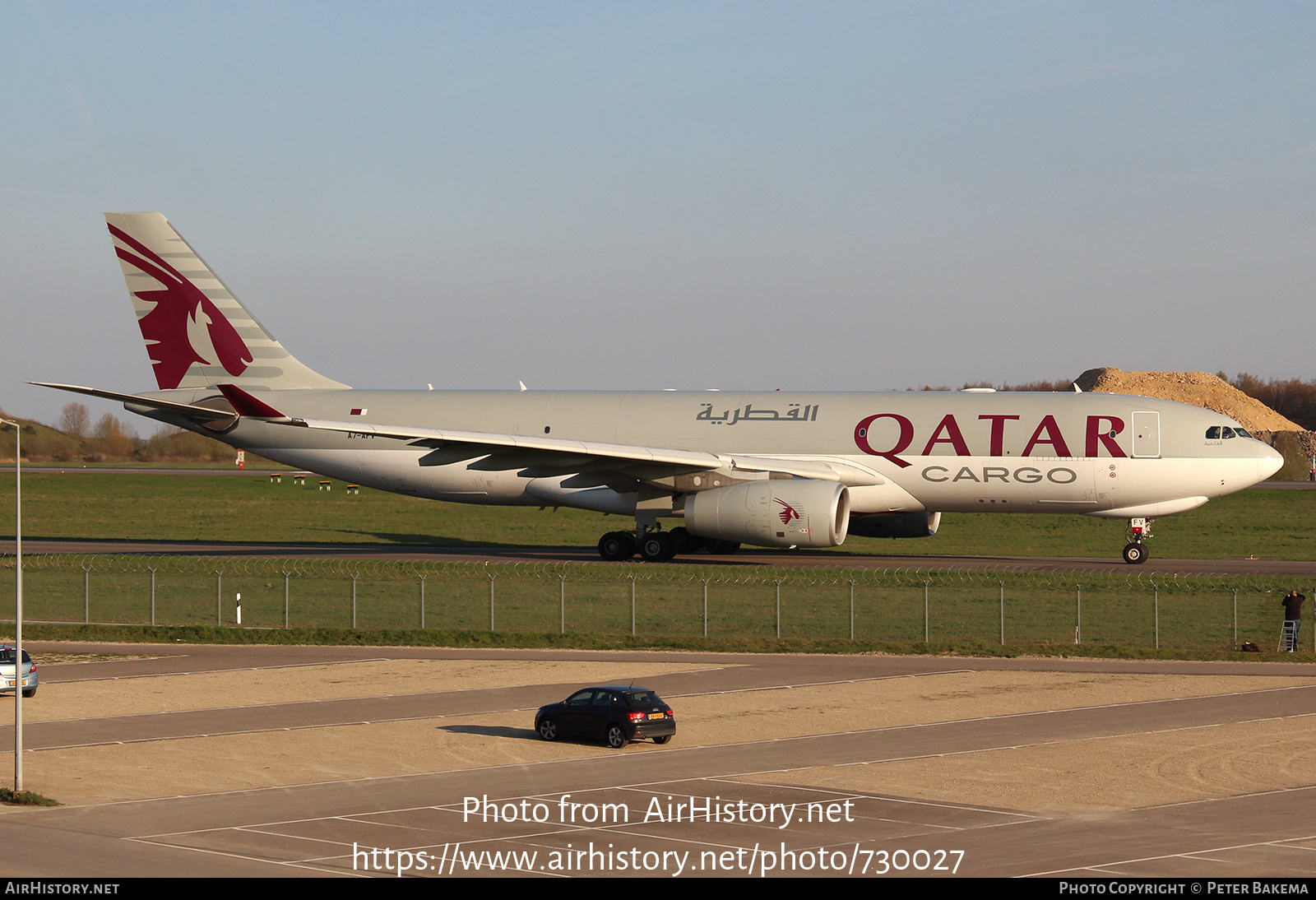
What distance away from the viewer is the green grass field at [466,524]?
198 feet

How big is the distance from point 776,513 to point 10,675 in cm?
2367

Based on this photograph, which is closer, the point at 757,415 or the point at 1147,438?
the point at 1147,438

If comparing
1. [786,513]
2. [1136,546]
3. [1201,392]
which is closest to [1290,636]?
[1136,546]

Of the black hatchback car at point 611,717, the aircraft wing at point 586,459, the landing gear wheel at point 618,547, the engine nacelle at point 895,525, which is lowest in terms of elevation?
the black hatchback car at point 611,717

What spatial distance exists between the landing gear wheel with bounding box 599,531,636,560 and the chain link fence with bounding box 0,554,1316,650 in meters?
3.49

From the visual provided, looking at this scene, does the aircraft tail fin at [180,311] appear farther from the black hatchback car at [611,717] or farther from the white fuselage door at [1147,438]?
the black hatchback car at [611,717]

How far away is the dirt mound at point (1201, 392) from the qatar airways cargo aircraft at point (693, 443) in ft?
452

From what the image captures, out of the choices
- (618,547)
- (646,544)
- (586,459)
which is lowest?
(618,547)

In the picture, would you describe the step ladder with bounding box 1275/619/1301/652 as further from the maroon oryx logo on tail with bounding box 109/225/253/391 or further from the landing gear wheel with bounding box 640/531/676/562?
the maroon oryx logo on tail with bounding box 109/225/253/391

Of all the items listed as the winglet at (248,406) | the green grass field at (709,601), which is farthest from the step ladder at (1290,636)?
the winglet at (248,406)

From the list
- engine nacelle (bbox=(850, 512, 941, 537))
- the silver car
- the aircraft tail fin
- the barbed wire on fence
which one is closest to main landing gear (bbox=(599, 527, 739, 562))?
the barbed wire on fence

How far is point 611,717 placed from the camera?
22.9 metres

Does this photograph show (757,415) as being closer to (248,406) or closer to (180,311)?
(248,406)

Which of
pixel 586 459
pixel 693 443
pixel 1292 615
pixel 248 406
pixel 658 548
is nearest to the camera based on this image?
pixel 1292 615
